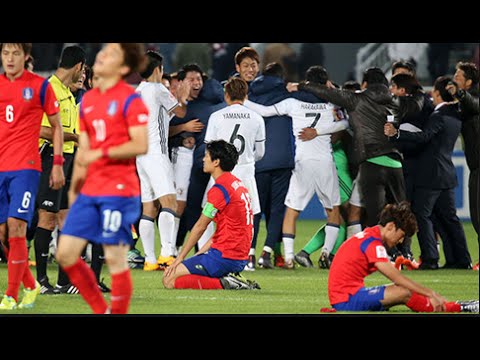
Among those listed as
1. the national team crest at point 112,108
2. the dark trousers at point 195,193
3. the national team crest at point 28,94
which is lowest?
the dark trousers at point 195,193

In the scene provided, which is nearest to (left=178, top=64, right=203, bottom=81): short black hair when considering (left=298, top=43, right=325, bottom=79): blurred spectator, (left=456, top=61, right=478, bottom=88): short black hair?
(left=456, top=61, right=478, bottom=88): short black hair

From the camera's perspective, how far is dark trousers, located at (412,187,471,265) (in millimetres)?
11961

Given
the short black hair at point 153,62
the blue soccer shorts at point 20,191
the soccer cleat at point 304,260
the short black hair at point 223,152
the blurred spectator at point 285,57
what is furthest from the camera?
the blurred spectator at point 285,57

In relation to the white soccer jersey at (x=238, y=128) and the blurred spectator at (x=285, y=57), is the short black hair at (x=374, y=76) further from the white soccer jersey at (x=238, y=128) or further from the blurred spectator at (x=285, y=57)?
the blurred spectator at (x=285, y=57)

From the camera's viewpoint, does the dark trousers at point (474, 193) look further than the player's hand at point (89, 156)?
Yes

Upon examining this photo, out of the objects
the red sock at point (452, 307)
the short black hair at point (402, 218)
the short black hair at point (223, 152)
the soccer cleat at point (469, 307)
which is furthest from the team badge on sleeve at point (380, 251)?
the short black hair at point (223, 152)

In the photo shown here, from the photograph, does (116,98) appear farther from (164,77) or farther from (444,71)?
(444,71)

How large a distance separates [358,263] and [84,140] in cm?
220

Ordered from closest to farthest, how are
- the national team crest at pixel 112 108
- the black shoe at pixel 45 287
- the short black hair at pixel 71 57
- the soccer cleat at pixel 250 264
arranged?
the national team crest at pixel 112 108, the short black hair at pixel 71 57, the black shoe at pixel 45 287, the soccer cleat at pixel 250 264

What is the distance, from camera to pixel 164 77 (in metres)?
13.0

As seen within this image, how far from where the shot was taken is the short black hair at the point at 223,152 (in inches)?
375

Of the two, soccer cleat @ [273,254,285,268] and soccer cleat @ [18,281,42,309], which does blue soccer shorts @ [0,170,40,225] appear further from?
soccer cleat @ [273,254,285,268]

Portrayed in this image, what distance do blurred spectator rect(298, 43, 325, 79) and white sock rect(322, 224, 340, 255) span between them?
1056 centimetres

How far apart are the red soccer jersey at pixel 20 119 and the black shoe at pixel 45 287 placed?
4.64 feet
